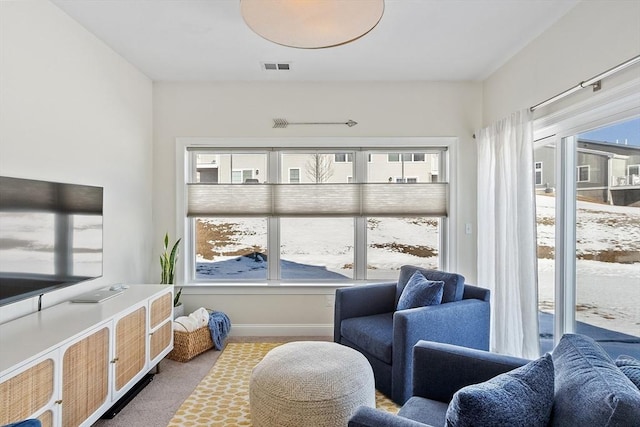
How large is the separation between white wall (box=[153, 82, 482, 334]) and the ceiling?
14cm

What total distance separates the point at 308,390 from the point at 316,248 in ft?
6.98

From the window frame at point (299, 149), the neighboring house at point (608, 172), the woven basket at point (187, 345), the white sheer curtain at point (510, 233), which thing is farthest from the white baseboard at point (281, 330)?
the neighboring house at point (608, 172)

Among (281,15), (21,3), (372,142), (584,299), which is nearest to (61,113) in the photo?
(21,3)

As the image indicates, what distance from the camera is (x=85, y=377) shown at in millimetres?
1937

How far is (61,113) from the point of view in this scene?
7.97 ft

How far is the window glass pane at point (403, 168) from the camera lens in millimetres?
3857

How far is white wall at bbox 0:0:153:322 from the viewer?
6.82 ft

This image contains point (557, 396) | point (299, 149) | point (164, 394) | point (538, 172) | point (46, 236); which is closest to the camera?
point (557, 396)

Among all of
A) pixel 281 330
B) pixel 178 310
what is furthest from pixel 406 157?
pixel 178 310

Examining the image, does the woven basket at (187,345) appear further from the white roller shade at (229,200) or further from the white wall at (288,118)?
the white roller shade at (229,200)

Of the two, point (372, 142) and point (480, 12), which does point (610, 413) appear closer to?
point (480, 12)

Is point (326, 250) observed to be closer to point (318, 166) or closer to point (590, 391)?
point (318, 166)

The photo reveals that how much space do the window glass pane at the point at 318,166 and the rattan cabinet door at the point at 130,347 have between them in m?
2.00

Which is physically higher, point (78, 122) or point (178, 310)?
point (78, 122)
